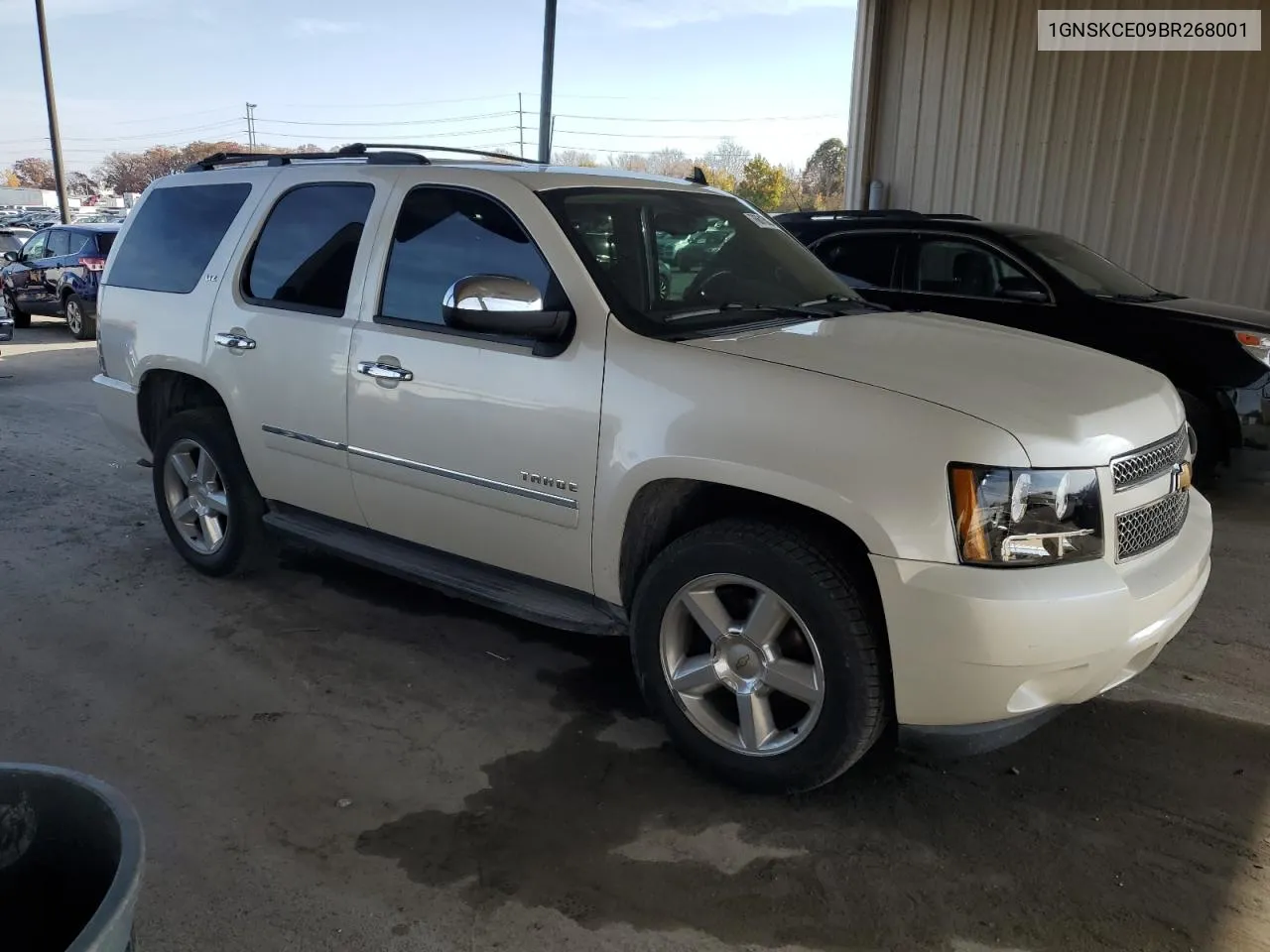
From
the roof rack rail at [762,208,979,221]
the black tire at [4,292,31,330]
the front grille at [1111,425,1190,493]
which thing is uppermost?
the roof rack rail at [762,208,979,221]

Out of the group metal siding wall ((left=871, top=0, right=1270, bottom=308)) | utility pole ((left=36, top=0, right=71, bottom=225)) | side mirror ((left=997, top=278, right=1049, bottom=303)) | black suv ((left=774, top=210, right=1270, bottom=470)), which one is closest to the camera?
black suv ((left=774, top=210, right=1270, bottom=470))

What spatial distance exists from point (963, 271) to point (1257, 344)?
6.27 ft

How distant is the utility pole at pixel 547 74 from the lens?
9445 millimetres

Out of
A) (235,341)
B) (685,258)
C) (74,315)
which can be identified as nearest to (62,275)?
(74,315)

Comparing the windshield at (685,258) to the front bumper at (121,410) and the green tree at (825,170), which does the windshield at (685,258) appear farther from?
the green tree at (825,170)

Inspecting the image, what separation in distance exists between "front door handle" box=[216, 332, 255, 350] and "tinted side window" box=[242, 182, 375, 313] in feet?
0.63

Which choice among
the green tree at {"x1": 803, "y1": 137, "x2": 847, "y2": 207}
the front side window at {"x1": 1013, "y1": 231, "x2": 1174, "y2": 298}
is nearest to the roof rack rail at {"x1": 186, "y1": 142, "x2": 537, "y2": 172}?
the front side window at {"x1": 1013, "y1": 231, "x2": 1174, "y2": 298}

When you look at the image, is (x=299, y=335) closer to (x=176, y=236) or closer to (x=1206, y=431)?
(x=176, y=236)

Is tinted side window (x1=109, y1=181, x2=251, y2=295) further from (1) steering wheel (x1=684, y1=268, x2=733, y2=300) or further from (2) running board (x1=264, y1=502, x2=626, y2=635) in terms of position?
(1) steering wheel (x1=684, y1=268, x2=733, y2=300)

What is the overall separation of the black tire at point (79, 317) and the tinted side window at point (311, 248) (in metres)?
12.4

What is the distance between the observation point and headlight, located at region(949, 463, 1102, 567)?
8.64 feet

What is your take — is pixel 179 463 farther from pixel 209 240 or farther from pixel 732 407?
pixel 732 407

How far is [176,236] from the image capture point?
5.00 m

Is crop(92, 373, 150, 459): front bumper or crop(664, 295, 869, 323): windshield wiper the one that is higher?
crop(664, 295, 869, 323): windshield wiper
